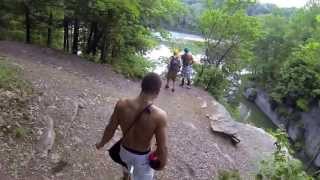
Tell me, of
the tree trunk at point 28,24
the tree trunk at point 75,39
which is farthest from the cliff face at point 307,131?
the tree trunk at point 28,24

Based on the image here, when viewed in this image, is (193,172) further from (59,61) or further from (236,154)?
(59,61)

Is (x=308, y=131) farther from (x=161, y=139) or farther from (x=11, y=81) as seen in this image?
(x=161, y=139)

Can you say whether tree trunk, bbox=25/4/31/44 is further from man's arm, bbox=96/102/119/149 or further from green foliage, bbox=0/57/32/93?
man's arm, bbox=96/102/119/149

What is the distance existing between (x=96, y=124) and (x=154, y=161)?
502 centimetres

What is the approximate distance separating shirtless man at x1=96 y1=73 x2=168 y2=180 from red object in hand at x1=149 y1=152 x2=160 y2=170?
0.11ft

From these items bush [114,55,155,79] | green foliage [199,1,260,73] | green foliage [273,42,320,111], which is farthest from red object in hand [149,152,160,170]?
green foliage [273,42,320,111]

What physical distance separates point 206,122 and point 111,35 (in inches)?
235

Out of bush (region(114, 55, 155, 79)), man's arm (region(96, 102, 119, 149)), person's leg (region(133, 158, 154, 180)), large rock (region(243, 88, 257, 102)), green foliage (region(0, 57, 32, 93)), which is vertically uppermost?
man's arm (region(96, 102, 119, 149))

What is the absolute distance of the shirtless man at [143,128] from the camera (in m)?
4.57

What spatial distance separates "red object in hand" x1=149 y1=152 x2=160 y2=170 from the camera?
15.6 ft

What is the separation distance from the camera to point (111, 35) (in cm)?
1780

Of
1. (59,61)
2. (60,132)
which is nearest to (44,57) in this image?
(59,61)

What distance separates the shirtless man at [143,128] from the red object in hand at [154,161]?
0.11 feet

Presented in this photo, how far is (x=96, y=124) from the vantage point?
961 cm
